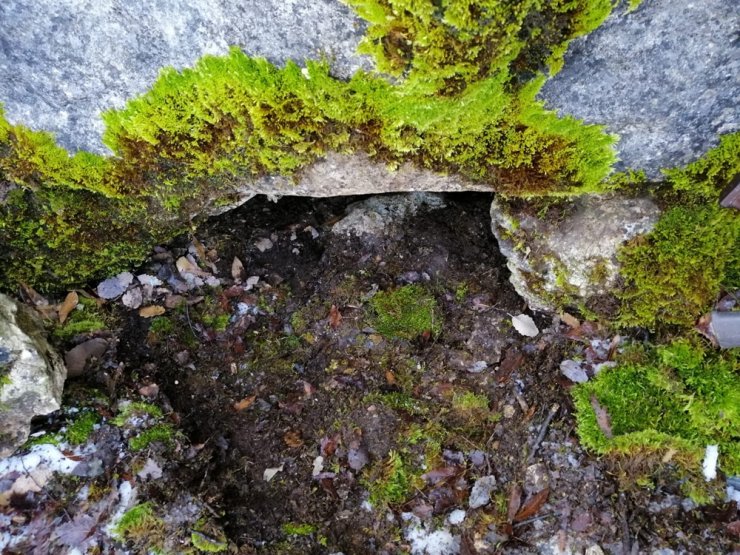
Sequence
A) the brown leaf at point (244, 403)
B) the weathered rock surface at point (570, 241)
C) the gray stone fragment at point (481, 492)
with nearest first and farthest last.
Answer: the weathered rock surface at point (570, 241) < the gray stone fragment at point (481, 492) < the brown leaf at point (244, 403)

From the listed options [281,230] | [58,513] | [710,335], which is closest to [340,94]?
[281,230]

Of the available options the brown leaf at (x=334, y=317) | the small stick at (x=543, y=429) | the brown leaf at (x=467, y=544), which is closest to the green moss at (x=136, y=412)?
the brown leaf at (x=334, y=317)

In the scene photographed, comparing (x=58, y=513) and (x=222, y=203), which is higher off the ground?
(x=222, y=203)

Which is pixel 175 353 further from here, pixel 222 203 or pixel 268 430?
pixel 222 203

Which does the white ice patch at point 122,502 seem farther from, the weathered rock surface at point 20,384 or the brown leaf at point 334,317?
the brown leaf at point 334,317

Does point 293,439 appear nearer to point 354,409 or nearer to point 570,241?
point 354,409

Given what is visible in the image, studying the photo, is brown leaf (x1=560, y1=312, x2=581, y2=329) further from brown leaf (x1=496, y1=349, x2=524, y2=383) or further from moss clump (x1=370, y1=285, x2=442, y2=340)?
moss clump (x1=370, y1=285, x2=442, y2=340)

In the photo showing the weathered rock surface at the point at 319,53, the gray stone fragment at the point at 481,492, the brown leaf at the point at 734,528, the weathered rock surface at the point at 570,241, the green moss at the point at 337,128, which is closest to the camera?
the green moss at the point at 337,128
